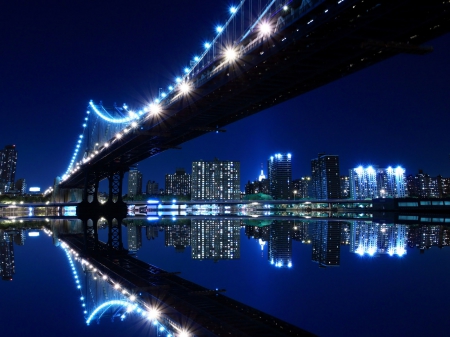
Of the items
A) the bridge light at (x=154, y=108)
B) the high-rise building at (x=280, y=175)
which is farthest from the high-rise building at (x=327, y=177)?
the bridge light at (x=154, y=108)

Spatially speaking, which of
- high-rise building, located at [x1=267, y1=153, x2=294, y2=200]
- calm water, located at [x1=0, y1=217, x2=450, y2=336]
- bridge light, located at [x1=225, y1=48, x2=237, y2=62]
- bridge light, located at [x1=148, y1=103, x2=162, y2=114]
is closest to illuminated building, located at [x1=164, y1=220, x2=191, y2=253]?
calm water, located at [x1=0, y1=217, x2=450, y2=336]

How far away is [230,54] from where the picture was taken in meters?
22.9

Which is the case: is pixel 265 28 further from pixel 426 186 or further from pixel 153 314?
pixel 426 186

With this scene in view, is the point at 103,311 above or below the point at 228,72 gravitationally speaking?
below

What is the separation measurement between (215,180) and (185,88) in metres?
132

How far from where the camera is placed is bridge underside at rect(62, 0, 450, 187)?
1548cm

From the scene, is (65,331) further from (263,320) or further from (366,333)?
(366,333)

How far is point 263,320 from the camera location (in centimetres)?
541

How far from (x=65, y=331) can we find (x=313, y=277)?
4427 millimetres

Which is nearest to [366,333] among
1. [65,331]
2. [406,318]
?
[406,318]

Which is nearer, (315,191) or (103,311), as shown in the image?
(103,311)

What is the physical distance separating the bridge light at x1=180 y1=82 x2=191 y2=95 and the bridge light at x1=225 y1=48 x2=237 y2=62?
6032mm

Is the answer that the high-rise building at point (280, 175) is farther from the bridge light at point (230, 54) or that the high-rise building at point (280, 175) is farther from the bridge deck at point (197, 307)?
the bridge deck at point (197, 307)

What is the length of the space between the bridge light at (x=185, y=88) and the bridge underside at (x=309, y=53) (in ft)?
1.42
